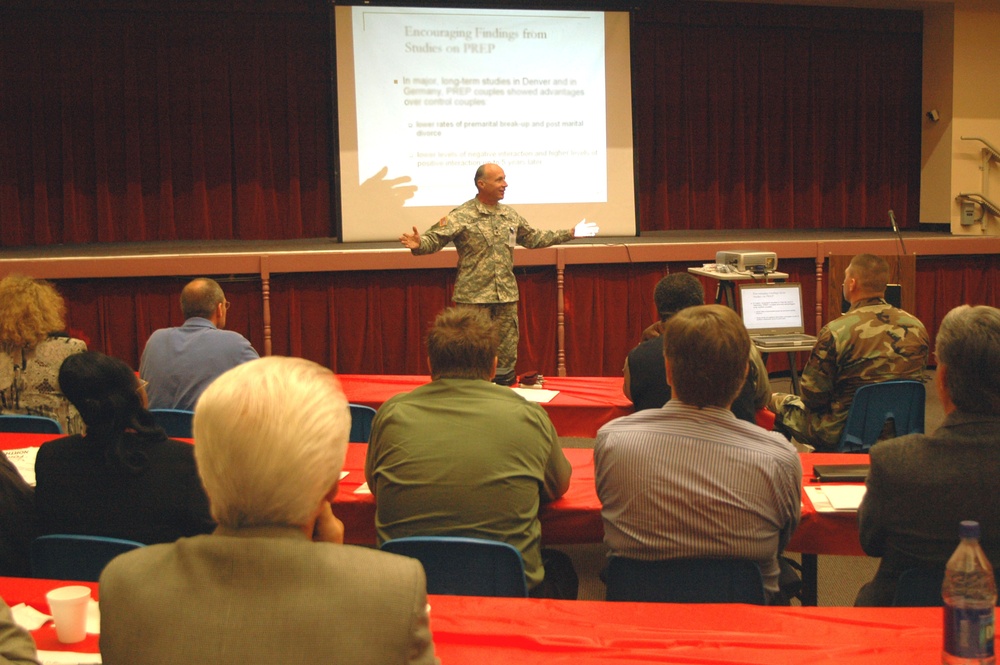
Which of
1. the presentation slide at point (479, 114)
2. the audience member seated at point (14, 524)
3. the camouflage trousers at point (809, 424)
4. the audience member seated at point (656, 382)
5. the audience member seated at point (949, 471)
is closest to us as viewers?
the audience member seated at point (949, 471)

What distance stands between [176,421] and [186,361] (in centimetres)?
36

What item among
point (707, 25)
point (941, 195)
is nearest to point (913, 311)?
point (941, 195)

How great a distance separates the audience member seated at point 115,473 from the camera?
6.61ft

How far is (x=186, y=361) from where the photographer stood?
3588 mm

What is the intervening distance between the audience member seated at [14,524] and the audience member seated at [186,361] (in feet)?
4.65

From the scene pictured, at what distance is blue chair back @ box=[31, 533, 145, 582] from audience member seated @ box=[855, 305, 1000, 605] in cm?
152

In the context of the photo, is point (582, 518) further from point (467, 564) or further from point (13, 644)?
point (13, 644)

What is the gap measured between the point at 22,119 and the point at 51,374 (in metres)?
4.75

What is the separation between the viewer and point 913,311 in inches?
282

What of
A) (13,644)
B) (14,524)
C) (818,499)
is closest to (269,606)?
(13,644)

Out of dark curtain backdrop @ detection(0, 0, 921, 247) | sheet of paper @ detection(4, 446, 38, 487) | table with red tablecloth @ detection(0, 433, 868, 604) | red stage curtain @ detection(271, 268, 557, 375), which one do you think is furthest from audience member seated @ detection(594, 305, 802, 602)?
dark curtain backdrop @ detection(0, 0, 921, 247)

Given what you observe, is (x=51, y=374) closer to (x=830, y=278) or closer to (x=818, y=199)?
(x=830, y=278)

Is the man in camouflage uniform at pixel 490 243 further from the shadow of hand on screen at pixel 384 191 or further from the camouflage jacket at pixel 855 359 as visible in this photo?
the camouflage jacket at pixel 855 359

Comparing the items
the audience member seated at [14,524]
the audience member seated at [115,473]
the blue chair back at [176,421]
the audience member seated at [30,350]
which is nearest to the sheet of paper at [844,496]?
the audience member seated at [115,473]
